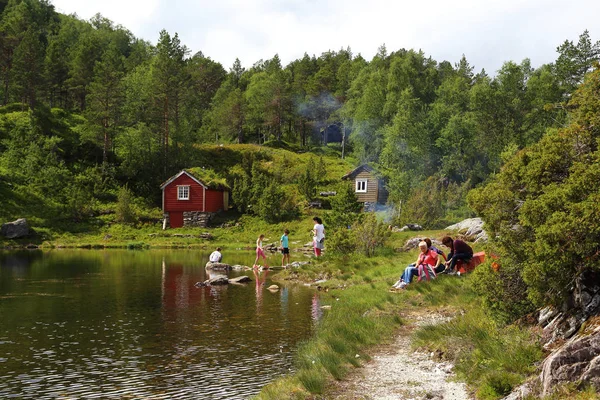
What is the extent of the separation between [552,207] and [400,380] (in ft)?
14.4

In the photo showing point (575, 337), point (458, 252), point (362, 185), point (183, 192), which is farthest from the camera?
point (362, 185)

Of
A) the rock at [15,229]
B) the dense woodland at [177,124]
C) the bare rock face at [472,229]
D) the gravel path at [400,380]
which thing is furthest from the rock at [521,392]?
the rock at [15,229]

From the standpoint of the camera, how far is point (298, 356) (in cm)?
1269

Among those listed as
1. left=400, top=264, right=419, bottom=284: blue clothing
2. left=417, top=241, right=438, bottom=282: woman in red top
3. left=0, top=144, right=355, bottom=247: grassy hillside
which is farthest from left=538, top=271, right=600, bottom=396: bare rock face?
left=0, top=144, right=355, bottom=247: grassy hillside

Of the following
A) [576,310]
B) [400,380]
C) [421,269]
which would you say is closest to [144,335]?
[400,380]

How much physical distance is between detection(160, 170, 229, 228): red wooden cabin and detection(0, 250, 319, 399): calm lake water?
31.9 m

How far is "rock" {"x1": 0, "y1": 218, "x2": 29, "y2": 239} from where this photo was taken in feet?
163

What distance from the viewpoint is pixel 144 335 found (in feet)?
50.5

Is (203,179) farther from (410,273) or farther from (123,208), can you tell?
(410,273)

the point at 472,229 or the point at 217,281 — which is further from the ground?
the point at 472,229

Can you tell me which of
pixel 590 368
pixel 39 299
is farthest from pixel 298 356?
pixel 39 299

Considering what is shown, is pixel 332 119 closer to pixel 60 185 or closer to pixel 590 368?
pixel 60 185

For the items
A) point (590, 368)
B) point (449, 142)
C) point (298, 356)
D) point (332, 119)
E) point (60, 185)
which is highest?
point (332, 119)

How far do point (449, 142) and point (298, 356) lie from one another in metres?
61.4
